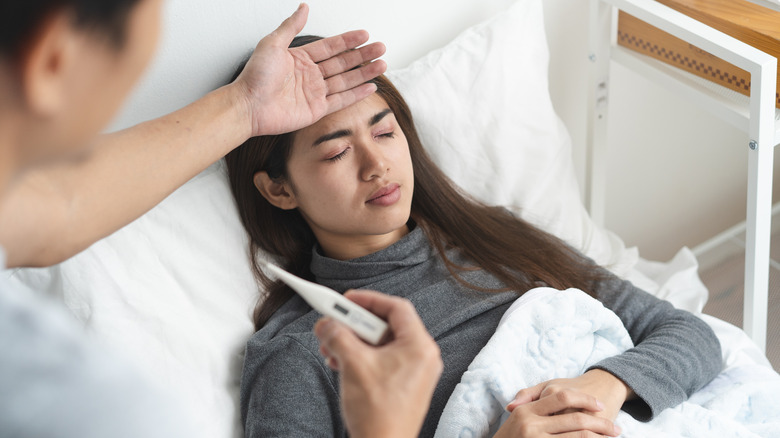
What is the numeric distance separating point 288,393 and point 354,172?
1.14ft

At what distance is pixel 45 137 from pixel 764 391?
111 cm

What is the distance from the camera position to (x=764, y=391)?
120cm

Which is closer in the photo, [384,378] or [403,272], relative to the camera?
[384,378]

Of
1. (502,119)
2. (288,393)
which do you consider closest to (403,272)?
(288,393)

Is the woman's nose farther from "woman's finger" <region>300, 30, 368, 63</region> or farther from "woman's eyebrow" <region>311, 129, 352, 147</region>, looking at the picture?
"woman's finger" <region>300, 30, 368, 63</region>

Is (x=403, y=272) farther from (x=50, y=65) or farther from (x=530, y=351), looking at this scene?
(x=50, y=65)

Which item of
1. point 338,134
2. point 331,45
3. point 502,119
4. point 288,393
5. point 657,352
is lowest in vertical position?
point 657,352

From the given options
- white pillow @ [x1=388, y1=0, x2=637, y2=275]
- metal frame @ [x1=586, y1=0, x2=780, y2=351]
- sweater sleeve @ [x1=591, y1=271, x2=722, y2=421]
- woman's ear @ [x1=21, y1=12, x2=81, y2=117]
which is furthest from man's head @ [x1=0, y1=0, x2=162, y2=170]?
metal frame @ [x1=586, y1=0, x2=780, y2=351]

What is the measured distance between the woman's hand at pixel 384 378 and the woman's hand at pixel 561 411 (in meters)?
0.39

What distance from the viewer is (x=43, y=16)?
44 centimetres

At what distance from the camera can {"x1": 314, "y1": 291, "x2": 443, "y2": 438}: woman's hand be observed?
65 cm

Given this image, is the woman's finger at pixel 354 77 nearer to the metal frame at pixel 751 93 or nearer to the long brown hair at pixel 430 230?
the long brown hair at pixel 430 230

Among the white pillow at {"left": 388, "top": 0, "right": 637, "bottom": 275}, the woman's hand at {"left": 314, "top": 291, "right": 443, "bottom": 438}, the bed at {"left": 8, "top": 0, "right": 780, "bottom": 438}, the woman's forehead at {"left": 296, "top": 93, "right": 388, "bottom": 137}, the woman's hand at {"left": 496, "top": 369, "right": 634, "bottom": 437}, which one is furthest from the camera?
the white pillow at {"left": 388, "top": 0, "right": 637, "bottom": 275}

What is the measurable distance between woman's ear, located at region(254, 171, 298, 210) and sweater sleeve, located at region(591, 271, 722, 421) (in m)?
0.54
